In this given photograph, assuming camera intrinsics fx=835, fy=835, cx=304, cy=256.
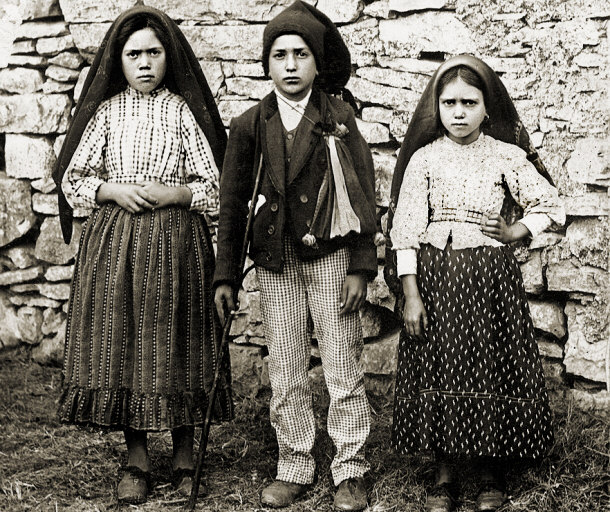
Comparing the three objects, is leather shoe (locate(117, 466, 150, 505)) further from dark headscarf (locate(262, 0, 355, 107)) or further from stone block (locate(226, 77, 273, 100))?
stone block (locate(226, 77, 273, 100))

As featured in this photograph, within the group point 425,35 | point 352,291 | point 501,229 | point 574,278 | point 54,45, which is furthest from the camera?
point 54,45

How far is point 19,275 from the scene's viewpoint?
499cm

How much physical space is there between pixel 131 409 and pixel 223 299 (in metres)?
0.57

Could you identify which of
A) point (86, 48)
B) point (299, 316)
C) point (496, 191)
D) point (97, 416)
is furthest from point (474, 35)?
point (97, 416)

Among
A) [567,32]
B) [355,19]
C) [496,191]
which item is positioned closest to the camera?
[496,191]

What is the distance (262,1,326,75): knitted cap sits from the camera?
3.12 m

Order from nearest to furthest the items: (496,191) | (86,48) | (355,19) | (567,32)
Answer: (496,191)
(567,32)
(355,19)
(86,48)

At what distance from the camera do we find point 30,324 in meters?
5.06

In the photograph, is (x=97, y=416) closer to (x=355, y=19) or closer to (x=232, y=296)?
(x=232, y=296)

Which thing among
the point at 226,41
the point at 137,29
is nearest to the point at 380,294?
the point at 226,41

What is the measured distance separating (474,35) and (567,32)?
0.43 meters

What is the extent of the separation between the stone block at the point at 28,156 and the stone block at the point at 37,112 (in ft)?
0.18

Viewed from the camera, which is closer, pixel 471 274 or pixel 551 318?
pixel 471 274

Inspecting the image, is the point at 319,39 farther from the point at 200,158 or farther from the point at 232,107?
the point at 232,107
